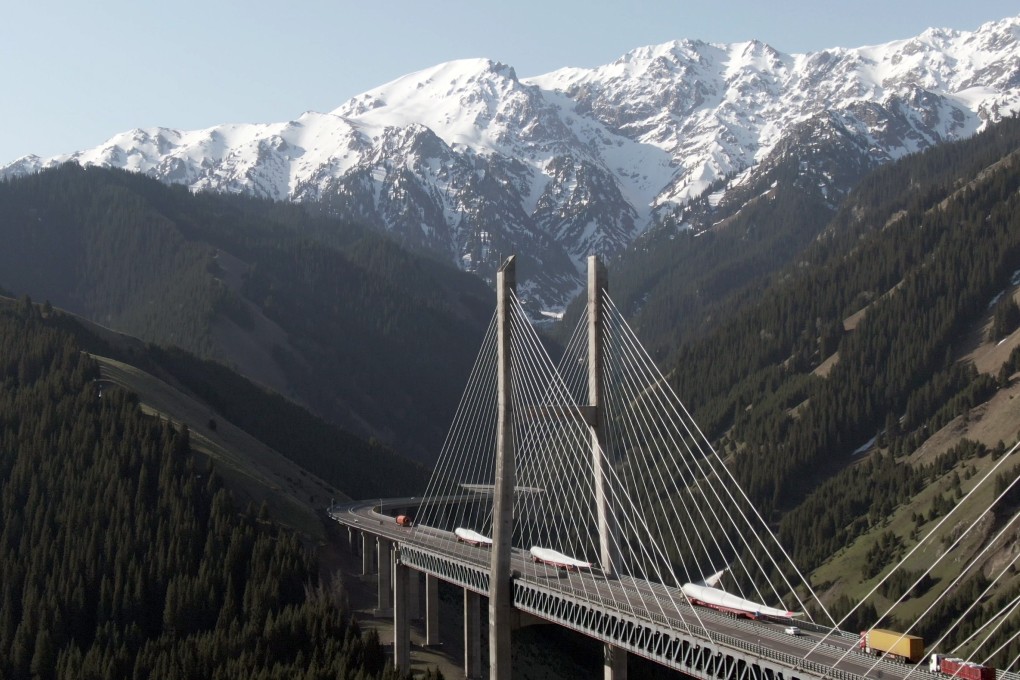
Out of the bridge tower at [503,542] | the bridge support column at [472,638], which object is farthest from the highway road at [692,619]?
the bridge support column at [472,638]

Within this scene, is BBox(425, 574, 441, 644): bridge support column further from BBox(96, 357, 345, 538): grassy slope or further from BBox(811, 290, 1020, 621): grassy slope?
BBox(811, 290, 1020, 621): grassy slope

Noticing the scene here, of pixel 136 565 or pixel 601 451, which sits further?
pixel 136 565

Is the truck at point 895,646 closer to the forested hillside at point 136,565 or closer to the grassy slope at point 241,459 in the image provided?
the forested hillside at point 136,565

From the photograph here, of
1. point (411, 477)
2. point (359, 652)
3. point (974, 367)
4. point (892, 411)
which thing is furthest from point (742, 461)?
point (359, 652)

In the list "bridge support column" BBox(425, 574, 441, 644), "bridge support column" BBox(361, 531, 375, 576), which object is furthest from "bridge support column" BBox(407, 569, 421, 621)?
"bridge support column" BBox(361, 531, 375, 576)

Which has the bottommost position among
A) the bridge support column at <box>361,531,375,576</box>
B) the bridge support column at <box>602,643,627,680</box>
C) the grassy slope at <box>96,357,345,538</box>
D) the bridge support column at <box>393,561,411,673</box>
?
the bridge support column at <box>393,561,411,673</box>

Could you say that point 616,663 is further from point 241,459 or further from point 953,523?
point 953,523

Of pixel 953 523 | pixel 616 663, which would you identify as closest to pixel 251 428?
pixel 953 523
